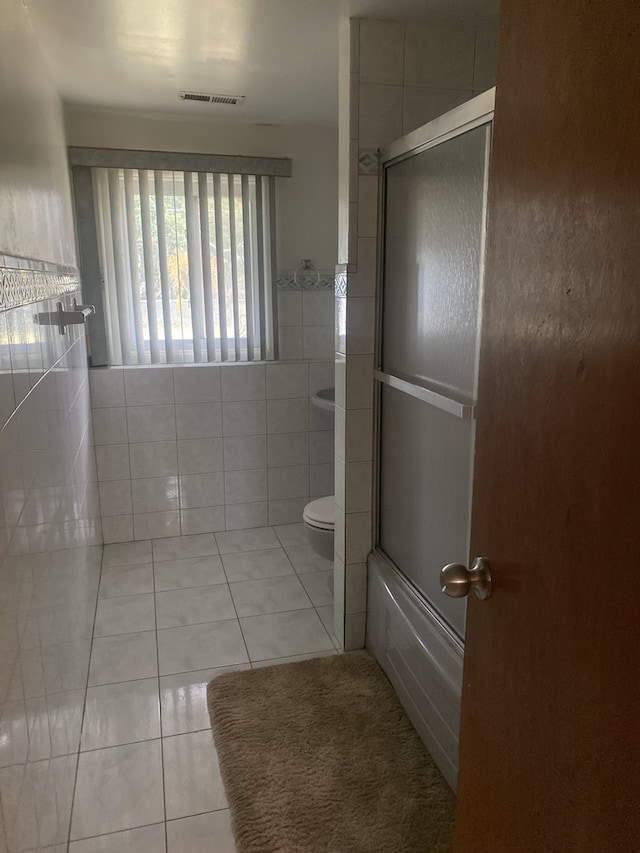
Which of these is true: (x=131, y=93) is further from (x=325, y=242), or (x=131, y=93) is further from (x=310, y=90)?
(x=325, y=242)

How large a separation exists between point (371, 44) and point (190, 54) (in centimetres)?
69

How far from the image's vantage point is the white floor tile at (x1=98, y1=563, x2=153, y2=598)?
300 cm

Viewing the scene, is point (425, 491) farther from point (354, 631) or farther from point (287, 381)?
point (287, 381)

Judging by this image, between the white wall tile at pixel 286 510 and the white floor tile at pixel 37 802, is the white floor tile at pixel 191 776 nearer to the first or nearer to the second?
the white floor tile at pixel 37 802

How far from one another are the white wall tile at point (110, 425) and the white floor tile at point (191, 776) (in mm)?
1702

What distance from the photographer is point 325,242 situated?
11.6ft

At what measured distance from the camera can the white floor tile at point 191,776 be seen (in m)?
1.79

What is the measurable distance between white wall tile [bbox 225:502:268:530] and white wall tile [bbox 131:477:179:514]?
31 cm

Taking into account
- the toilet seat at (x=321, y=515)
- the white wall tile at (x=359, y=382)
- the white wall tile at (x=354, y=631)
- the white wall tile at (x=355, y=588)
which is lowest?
the white wall tile at (x=354, y=631)

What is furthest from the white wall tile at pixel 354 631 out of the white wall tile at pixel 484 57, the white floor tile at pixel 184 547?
the white wall tile at pixel 484 57

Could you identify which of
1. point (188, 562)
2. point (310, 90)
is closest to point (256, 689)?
point (188, 562)

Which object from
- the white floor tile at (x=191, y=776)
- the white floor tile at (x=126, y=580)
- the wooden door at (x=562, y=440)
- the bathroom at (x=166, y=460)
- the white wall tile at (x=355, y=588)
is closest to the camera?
the wooden door at (x=562, y=440)

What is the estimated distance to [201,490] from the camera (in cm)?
354

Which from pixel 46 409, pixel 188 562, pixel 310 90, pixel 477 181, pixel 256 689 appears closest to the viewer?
pixel 477 181
